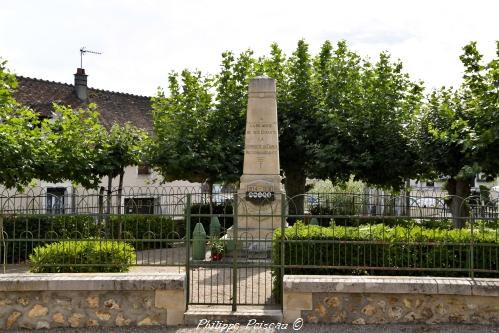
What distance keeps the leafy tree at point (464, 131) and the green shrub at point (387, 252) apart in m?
1.68

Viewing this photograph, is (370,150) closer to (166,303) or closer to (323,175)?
(323,175)

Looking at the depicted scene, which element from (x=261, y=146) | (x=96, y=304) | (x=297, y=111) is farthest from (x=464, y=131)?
(x=96, y=304)

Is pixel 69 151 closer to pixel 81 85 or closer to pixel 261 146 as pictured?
pixel 261 146

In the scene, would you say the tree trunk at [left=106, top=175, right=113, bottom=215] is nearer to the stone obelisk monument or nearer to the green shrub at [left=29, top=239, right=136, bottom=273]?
the green shrub at [left=29, top=239, right=136, bottom=273]

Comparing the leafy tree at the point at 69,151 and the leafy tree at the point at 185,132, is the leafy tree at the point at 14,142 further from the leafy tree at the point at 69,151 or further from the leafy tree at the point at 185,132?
the leafy tree at the point at 185,132

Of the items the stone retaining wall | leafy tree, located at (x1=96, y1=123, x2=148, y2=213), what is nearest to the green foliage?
leafy tree, located at (x1=96, y1=123, x2=148, y2=213)

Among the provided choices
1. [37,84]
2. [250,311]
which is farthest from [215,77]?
[250,311]

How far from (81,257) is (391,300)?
3.98 m

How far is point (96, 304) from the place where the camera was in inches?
267

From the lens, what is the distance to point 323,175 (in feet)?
60.9

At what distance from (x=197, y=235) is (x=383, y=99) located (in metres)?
9.17

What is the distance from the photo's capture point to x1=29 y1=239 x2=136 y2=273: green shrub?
7.61 m

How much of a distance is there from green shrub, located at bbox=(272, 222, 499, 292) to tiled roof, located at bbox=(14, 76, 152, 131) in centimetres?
1659

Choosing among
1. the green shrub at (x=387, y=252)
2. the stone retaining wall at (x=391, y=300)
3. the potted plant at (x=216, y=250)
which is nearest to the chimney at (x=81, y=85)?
the potted plant at (x=216, y=250)
